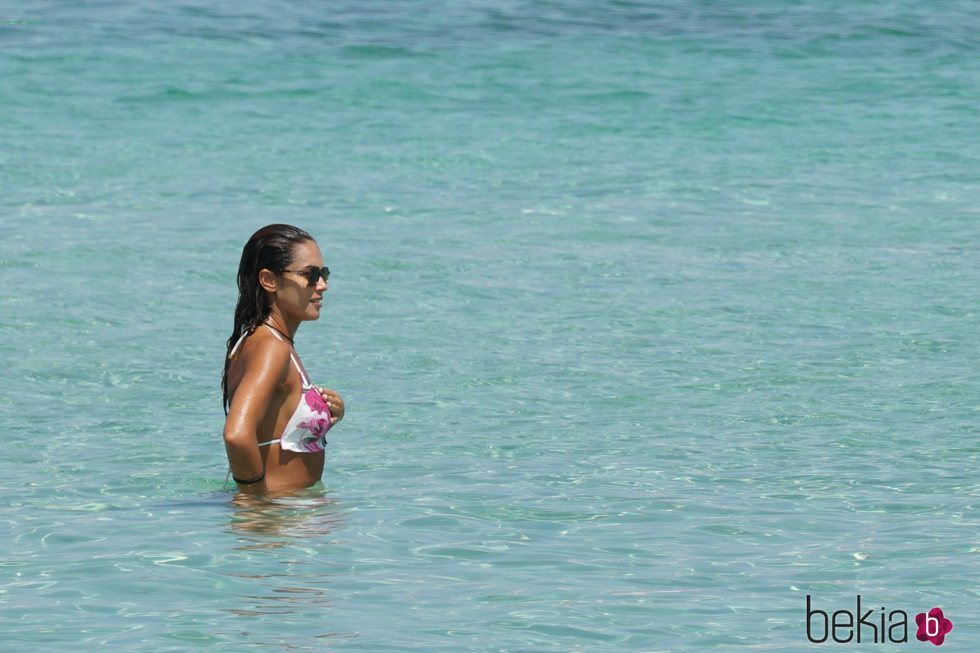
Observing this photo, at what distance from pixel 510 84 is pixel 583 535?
54.8 feet

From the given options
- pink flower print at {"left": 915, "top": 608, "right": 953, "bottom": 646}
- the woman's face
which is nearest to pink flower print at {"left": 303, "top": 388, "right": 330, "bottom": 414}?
the woman's face

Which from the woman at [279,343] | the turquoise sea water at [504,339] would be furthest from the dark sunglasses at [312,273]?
the turquoise sea water at [504,339]

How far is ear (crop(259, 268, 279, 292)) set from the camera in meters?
6.75

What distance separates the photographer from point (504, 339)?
1137cm

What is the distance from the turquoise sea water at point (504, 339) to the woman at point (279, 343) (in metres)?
0.26

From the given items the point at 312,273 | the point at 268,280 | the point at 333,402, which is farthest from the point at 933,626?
the point at 268,280

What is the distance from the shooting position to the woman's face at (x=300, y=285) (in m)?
6.72

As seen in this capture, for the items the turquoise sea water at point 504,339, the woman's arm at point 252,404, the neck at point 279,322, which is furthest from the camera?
the neck at point 279,322

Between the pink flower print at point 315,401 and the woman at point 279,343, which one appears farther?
the pink flower print at point 315,401

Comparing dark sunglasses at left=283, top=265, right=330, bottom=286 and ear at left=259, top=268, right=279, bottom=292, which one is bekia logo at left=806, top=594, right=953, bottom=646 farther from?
ear at left=259, top=268, right=279, bottom=292

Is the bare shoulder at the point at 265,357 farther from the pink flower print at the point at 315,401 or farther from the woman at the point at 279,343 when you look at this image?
the pink flower print at the point at 315,401

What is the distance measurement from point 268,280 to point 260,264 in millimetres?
71

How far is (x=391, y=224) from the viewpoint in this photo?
15117 millimetres

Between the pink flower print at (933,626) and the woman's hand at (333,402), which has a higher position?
the woman's hand at (333,402)
